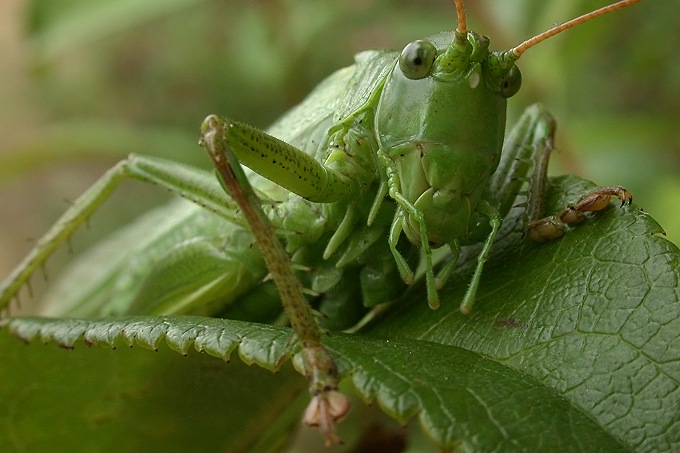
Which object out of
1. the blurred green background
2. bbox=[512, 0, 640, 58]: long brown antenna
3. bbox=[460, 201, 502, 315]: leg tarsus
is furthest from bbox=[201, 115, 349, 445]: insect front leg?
the blurred green background

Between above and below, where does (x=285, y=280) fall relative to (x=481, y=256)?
above

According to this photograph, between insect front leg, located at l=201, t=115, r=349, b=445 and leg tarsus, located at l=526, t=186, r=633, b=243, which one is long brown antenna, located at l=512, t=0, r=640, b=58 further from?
insect front leg, located at l=201, t=115, r=349, b=445

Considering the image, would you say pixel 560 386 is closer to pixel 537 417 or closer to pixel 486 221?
pixel 537 417

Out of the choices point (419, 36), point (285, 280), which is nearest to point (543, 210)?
point (285, 280)

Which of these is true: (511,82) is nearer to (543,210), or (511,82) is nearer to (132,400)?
(543,210)

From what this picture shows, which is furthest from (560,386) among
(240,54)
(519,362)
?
(240,54)

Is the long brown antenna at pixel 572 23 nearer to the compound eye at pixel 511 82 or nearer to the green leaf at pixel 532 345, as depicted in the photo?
the compound eye at pixel 511 82

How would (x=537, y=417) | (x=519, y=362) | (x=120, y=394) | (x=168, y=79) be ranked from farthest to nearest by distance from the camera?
1. (x=168, y=79)
2. (x=120, y=394)
3. (x=519, y=362)
4. (x=537, y=417)
